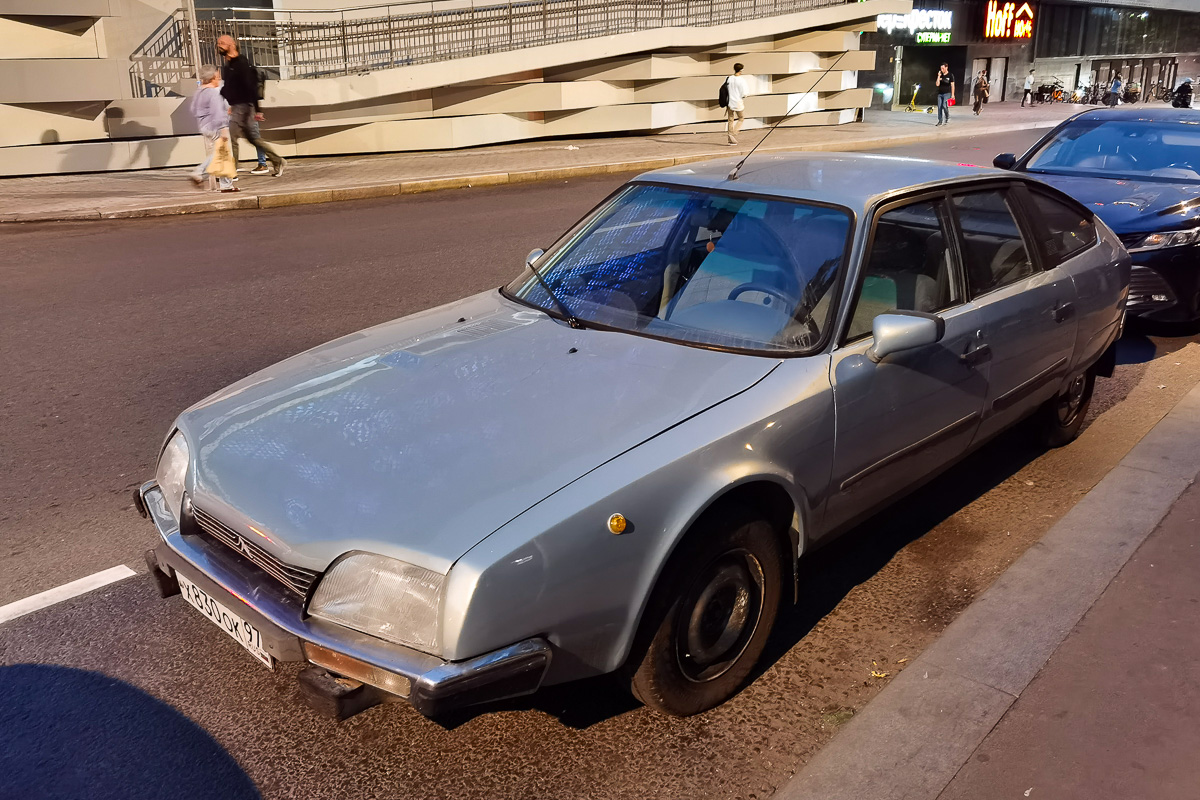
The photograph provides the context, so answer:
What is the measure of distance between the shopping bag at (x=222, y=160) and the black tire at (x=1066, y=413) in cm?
1223

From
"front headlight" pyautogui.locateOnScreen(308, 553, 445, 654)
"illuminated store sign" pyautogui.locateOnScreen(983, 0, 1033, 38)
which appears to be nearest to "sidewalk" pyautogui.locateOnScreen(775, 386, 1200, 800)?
"front headlight" pyautogui.locateOnScreen(308, 553, 445, 654)

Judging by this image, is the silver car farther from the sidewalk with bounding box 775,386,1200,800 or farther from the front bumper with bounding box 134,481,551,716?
the sidewalk with bounding box 775,386,1200,800

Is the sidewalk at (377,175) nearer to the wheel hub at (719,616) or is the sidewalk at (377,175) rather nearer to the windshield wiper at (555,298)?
the windshield wiper at (555,298)

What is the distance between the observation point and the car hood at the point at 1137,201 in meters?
6.96

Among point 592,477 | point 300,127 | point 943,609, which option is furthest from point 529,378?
point 300,127

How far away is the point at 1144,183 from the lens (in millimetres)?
7547

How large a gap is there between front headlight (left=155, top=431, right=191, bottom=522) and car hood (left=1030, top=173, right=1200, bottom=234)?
18.7 feet

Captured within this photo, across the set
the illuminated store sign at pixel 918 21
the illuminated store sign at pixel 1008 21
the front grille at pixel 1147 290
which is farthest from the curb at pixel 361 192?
the illuminated store sign at pixel 1008 21

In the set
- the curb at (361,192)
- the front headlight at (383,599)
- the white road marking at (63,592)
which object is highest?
the front headlight at (383,599)

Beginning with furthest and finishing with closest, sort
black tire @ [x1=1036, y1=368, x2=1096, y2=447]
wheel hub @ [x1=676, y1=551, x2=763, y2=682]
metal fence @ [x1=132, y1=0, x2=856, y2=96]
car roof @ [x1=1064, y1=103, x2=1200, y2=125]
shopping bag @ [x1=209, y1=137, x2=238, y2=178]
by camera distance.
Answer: metal fence @ [x1=132, y1=0, x2=856, y2=96] < shopping bag @ [x1=209, y1=137, x2=238, y2=178] < car roof @ [x1=1064, y1=103, x2=1200, y2=125] < black tire @ [x1=1036, y1=368, x2=1096, y2=447] < wheel hub @ [x1=676, y1=551, x2=763, y2=682]

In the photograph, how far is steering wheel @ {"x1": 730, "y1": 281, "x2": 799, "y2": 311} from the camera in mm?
3560

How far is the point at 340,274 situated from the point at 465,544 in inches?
287

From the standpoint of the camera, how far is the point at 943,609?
381cm

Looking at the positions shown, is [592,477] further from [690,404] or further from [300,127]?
[300,127]
